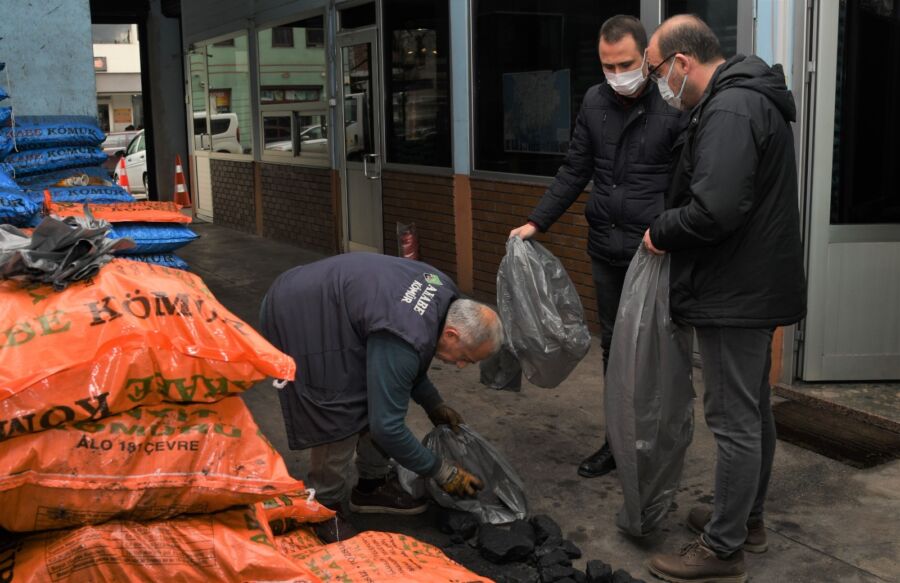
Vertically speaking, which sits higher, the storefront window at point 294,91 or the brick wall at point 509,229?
the storefront window at point 294,91

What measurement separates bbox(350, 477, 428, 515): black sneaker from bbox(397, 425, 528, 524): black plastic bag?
0.46 ft

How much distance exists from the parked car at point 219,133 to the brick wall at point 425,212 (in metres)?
4.27

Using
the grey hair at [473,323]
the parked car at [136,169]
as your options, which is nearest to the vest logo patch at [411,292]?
the grey hair at [473,323]

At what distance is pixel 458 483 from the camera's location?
3.32 metres

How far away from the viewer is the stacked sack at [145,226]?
3789mm

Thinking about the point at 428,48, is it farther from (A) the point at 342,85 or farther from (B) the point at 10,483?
(B) the point at 10,483

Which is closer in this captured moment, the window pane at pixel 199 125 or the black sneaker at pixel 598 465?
the black sneaker at pixel 598 465

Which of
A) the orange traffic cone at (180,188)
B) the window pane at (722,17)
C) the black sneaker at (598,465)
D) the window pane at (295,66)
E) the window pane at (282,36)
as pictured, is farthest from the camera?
the orange traffic cone at (180,188)

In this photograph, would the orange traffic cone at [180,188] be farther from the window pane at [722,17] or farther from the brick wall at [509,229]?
the window pane at [722,17]

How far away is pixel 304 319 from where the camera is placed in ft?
10.7

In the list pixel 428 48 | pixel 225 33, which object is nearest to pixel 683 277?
pixel 428 48

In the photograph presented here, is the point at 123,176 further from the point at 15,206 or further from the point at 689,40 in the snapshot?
the point at 689,40

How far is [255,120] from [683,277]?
359 inches

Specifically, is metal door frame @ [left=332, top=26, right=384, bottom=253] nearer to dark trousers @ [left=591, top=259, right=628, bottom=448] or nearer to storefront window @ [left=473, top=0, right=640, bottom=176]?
storefront window @ [left=473, top=0, right=640, bottom=176]
